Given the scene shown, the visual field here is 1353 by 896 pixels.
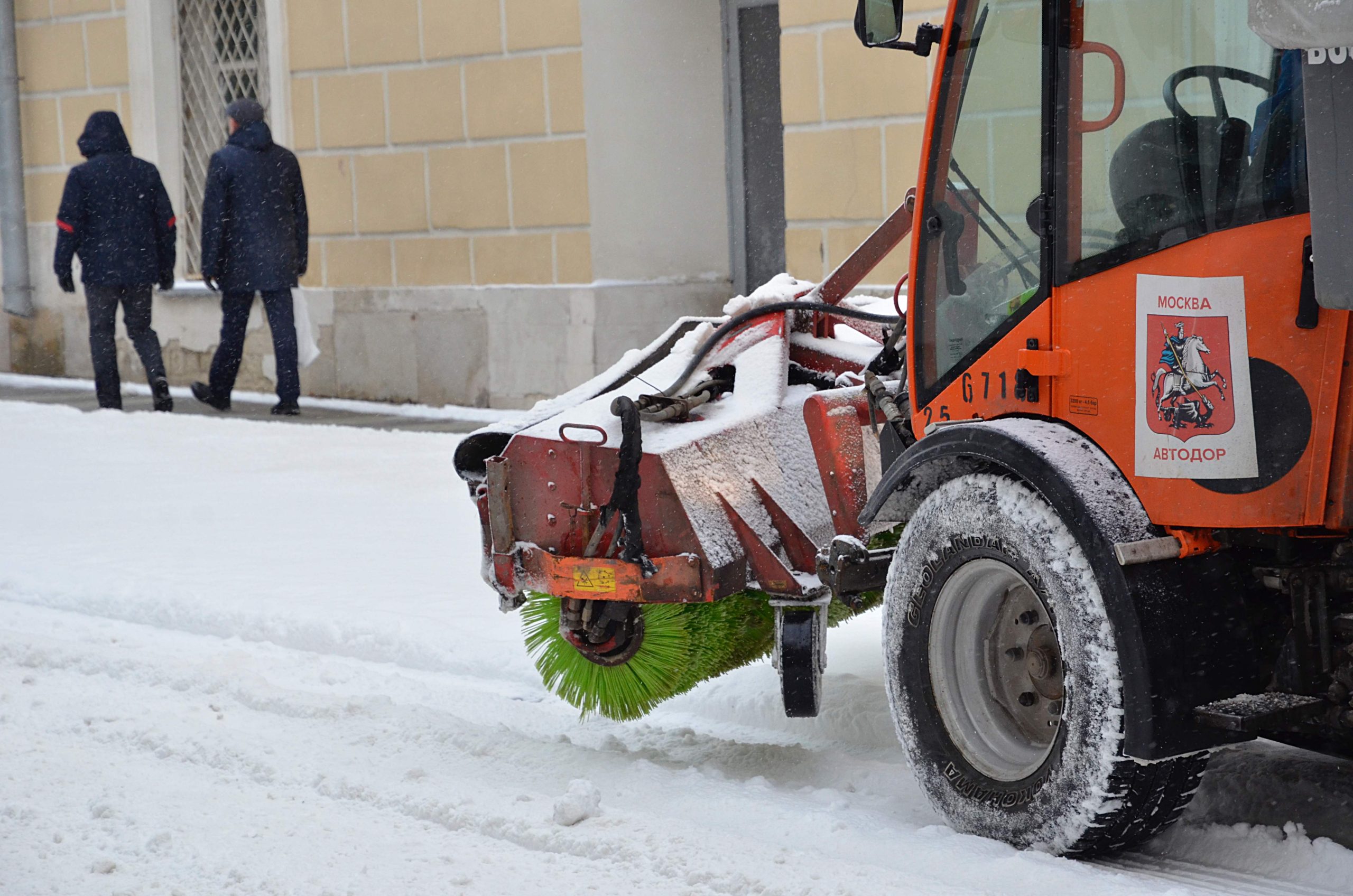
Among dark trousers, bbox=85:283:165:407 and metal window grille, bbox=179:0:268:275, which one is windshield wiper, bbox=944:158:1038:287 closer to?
dark trousers, bbox=85:283:165:407

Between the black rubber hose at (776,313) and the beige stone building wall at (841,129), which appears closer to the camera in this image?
Result: the black rubber hose at (776,313)

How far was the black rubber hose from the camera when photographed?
Result: 14.3ft

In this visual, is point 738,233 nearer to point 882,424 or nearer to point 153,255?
point 153,255

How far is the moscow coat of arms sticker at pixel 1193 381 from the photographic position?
278 centimetres

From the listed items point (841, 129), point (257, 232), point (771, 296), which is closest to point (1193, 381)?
point (771, 296)

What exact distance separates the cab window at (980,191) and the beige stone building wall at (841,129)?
16.7 feet

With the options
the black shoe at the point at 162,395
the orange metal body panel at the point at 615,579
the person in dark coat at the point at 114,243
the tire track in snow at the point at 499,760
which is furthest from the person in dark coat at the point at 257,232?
the orange metal body panel at the point at 615,579

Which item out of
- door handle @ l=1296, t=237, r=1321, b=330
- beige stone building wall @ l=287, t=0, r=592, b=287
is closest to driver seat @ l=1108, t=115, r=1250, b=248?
door handle @ l=1296, t=237, r=1321, b=330

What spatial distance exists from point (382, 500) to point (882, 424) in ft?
13.7

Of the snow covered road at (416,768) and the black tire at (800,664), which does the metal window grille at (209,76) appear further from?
the black tire at (800,664)

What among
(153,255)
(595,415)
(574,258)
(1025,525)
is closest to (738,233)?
(574,258)

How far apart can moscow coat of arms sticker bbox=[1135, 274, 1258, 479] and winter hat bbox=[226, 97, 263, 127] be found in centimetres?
897

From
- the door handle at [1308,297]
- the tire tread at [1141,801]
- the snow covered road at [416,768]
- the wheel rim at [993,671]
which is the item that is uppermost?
the door handle at [1308,297]

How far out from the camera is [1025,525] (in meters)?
3.03
